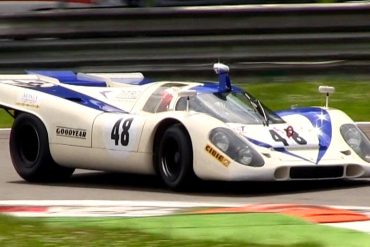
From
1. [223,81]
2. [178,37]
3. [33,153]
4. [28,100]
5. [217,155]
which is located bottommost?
[33,153]

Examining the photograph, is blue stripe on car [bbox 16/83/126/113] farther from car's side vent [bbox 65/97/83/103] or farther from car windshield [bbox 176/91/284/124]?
car windshield [bbox 176/91/284/124]

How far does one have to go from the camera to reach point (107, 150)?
10.4 meters

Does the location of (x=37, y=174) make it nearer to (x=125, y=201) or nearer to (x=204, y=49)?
(x=125, y=201)

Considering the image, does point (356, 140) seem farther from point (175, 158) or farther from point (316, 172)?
point (175, 158)

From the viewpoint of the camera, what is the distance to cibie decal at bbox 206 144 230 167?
31.1ft

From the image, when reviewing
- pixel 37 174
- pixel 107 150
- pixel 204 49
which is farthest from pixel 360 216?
pixel 204 49

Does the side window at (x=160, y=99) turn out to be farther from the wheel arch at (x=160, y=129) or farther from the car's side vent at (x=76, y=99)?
the car's side vent at (x=76, y=99)

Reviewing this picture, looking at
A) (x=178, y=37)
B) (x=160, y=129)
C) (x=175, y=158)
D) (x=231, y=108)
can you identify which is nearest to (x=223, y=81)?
(x=231, y=108)

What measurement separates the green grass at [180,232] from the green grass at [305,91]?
7.24 m

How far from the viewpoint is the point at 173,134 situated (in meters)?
9.80

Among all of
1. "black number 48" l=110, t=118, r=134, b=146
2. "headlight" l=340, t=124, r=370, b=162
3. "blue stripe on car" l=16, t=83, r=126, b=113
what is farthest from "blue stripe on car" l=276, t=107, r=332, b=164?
"blue stripe on car" l=16, t=83, r=126, b=113

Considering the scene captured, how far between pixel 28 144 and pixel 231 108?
2258 millimetres

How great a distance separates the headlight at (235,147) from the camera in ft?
31.1

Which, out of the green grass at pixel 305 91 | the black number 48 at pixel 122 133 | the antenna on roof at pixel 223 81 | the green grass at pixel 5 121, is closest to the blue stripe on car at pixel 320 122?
the antenna on roof at pixel 223 81
